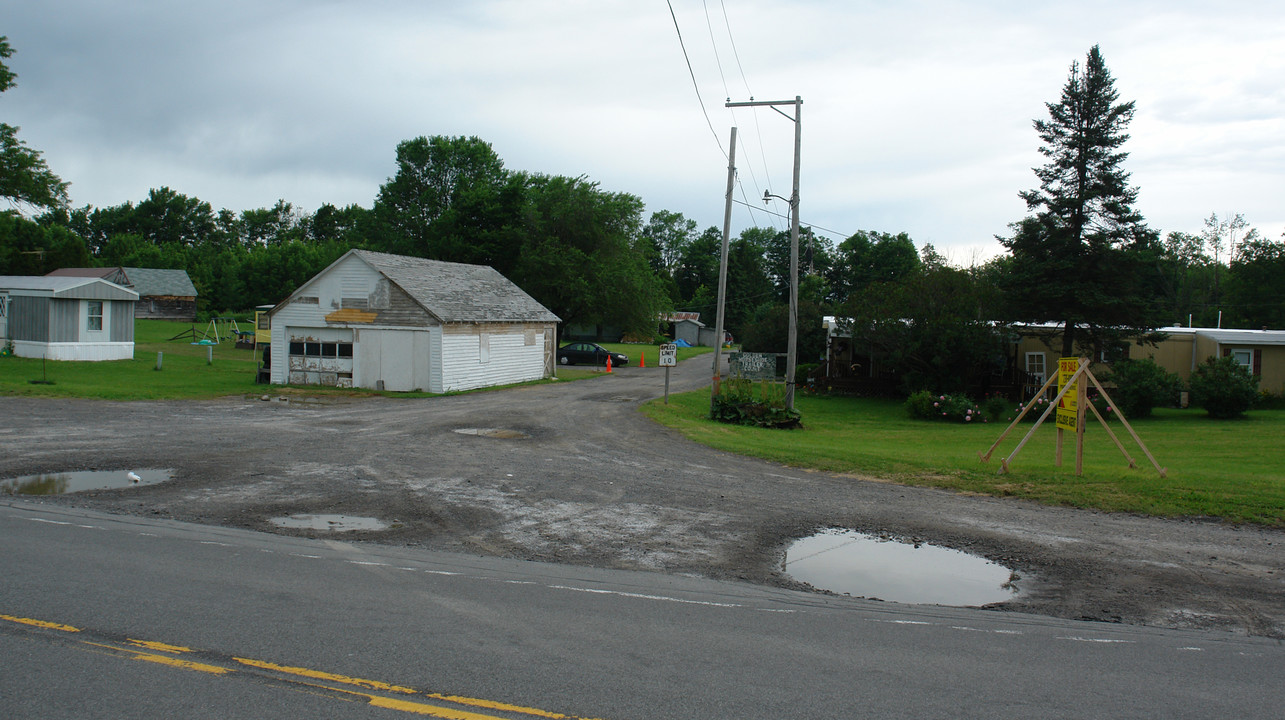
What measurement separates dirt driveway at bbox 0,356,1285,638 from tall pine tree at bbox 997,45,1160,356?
908 inches

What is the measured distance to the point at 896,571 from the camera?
864 centimetres

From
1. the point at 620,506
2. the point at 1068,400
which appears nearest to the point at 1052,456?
the point at 1068,400

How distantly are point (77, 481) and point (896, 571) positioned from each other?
11.8 metres

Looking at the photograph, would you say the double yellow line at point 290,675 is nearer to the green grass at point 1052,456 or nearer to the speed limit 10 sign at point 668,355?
the green grass at point 1052,456

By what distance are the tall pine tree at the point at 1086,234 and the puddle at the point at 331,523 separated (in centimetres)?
3122

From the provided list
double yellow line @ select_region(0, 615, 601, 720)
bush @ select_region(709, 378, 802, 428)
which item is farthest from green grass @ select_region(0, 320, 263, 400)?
double yellow line @ select_region(0, 615, 601, 720)

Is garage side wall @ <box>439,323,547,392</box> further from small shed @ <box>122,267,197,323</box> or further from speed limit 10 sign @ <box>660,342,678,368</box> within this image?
small shed @ <box>122,267,197,323</box>

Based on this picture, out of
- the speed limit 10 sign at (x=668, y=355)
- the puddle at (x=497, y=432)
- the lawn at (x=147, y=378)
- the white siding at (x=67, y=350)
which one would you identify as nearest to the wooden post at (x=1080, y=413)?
the puddle at (x=497, y=432)

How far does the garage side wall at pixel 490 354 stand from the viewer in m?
29.4

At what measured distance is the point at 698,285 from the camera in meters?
110

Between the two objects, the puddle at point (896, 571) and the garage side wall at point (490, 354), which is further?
the garage side wall at point (490, 354)

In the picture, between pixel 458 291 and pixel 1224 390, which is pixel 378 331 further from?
pixel 1224 390

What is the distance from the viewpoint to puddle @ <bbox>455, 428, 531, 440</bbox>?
1797 centimetres

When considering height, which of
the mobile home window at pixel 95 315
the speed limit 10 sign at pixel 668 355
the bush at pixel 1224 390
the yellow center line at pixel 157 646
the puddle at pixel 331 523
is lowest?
the puddle at pixel 331 523
